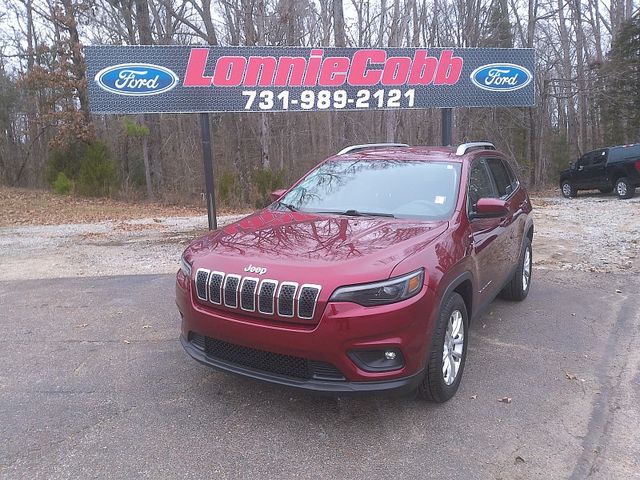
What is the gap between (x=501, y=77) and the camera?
11656 millimetres

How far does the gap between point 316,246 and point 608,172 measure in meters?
17.9

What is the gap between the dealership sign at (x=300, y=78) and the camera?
977 centimetres

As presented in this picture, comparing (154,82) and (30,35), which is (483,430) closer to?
(154,82)

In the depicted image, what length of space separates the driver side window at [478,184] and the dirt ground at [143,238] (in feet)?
10.7

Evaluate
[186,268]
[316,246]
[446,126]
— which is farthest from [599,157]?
[186,268]

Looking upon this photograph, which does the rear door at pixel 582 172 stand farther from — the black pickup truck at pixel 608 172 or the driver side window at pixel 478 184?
the driver side window at pixel 478 184

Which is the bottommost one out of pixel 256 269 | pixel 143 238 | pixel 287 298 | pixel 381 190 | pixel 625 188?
pixel 143 238

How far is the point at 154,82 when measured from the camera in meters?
9.85

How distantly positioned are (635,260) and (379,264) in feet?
21.5

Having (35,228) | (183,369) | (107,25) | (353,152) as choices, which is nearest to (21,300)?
(183,369)

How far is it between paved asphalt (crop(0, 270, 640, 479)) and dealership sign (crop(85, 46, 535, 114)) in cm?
579

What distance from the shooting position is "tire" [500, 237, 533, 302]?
588 centimetres

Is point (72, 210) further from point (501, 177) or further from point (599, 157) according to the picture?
point (599, 157)

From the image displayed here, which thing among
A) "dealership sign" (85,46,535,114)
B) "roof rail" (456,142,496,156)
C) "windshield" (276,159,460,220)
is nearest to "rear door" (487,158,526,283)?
"roof rail" (456,142,496,156)
